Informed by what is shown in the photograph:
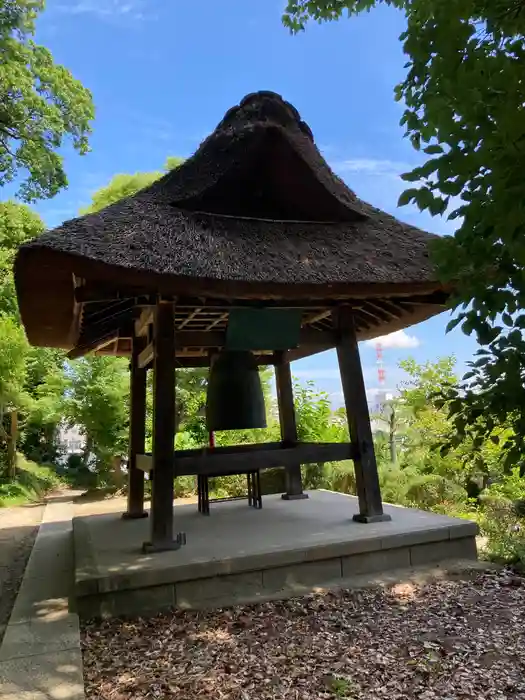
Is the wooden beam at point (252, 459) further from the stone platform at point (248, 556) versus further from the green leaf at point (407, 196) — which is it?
the green leaf at point (407, 196)

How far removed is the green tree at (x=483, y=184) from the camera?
116cm

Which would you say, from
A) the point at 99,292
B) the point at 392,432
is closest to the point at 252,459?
the point at 99,292

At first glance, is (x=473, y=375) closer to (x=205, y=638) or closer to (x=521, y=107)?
(x=521, y=107)

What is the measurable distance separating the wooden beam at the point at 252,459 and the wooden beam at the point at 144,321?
1.45 meters

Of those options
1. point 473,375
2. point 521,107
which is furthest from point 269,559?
point 521,107

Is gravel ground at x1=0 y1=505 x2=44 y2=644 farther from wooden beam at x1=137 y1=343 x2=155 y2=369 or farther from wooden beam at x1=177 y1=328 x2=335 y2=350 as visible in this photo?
wooden beam at x1=177 y1=328 x2=335 y2=350

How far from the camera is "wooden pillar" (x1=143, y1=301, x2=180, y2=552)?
4.84 meters

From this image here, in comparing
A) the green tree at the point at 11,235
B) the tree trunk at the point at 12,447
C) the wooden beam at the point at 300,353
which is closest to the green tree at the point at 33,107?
the green tree at the point at 11,235

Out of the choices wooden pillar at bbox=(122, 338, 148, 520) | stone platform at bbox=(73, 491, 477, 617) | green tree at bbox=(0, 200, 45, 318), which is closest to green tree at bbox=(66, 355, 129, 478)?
green tree at bbox=(0, 200, 45, 318)

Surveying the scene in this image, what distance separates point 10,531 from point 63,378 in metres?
5.72

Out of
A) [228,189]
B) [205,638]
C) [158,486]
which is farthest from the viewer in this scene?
[228,189]

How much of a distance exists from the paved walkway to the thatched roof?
246cm

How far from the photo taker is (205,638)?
3561mm

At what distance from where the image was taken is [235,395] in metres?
6.18
